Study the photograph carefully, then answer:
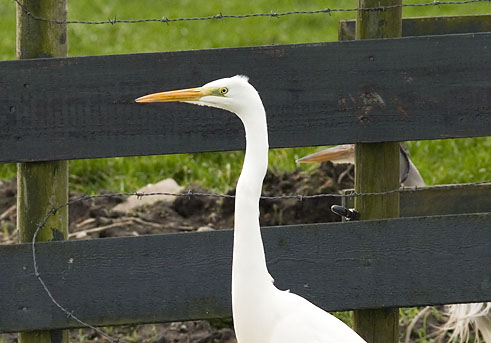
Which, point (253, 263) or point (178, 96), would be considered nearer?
point (178, 96)

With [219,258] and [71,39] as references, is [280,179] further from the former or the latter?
A: [71,39]

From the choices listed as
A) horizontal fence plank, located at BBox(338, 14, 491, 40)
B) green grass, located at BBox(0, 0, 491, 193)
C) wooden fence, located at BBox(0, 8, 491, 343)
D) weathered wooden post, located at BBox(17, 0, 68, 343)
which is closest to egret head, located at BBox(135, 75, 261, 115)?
wooden fence, located at BBox(0, 8, 491, 343)

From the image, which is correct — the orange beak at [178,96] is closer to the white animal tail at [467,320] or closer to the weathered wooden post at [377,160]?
the weathered wooden post at [377,160]

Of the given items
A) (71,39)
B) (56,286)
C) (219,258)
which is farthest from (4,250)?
(71,39)

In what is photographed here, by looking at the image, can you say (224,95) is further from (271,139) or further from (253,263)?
(253,263)

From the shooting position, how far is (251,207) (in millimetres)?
3379

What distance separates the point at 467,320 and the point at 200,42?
18.6ft

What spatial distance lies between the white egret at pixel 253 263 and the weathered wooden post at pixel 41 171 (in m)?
0.61

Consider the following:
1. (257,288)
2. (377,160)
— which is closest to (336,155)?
(377,160)

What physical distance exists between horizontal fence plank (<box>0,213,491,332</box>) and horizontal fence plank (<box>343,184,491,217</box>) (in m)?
0.46

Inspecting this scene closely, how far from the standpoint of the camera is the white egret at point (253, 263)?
3299mm

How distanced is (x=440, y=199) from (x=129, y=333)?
1.80m

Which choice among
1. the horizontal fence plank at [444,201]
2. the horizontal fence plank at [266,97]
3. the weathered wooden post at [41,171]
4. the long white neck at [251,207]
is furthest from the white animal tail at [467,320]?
the weathered wooden post at [41,171]

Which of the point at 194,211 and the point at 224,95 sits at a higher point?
the point at 224,95
